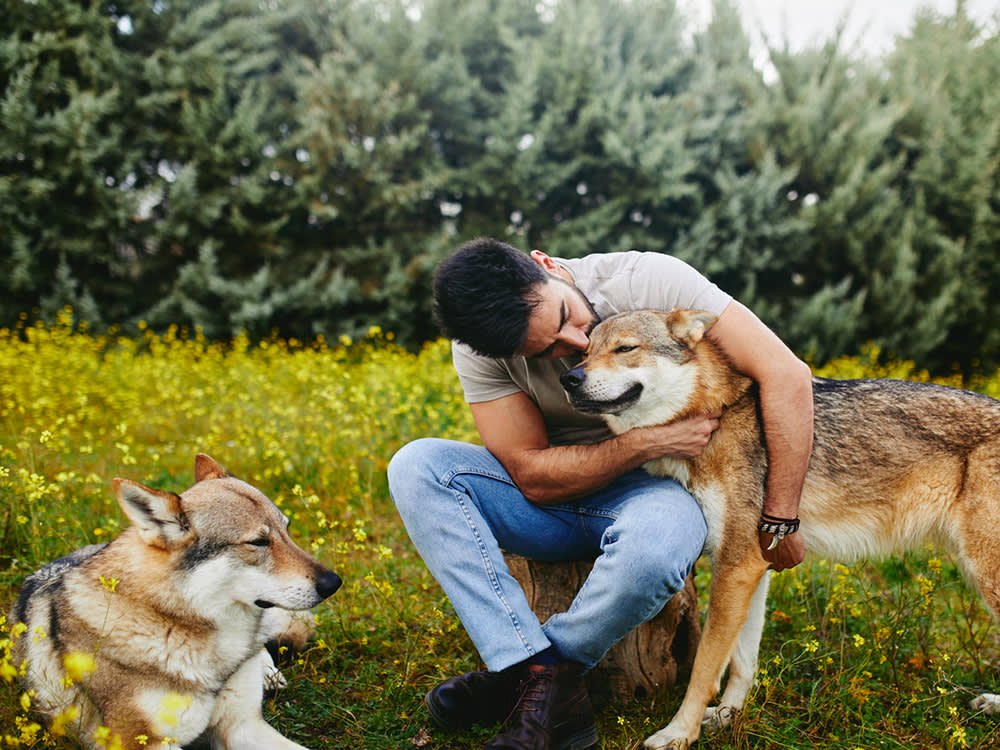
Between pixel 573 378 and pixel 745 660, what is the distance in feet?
4.42

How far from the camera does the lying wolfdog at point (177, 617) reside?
231 centimetres

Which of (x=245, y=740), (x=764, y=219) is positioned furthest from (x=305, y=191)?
(x=245, y=740)

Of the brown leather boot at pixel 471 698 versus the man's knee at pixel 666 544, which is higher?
the man's knee at pixel 666 544

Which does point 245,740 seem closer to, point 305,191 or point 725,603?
point 725,603

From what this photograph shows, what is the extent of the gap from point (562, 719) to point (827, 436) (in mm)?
1576

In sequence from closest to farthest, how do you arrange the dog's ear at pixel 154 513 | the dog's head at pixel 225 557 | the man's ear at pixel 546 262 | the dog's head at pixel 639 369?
the dog's ear at pixel 154 513
the dog's head at pixel 225 557
the dog's head at pixel 639 369
the man's ear at pixel 546 262

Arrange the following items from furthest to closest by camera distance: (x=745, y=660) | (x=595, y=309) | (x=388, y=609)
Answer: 1. (x=388, y=609)
2. (x=595, y=309)
3. (x=745, y=660)

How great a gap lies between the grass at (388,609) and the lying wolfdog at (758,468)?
17 cm

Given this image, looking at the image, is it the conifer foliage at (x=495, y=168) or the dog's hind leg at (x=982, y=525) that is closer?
the dog's hind leg at (x=982, y=525)

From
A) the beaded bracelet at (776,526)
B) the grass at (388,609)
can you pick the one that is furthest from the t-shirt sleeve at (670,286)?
the grass at (388,609)

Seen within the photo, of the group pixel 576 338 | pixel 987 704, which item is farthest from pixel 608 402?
pixel 987 704

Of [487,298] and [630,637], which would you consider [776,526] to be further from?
[487,298]

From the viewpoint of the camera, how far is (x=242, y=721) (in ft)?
8.11

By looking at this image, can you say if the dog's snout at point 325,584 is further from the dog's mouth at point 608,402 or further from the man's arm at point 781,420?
the man's arm at point 781,420
